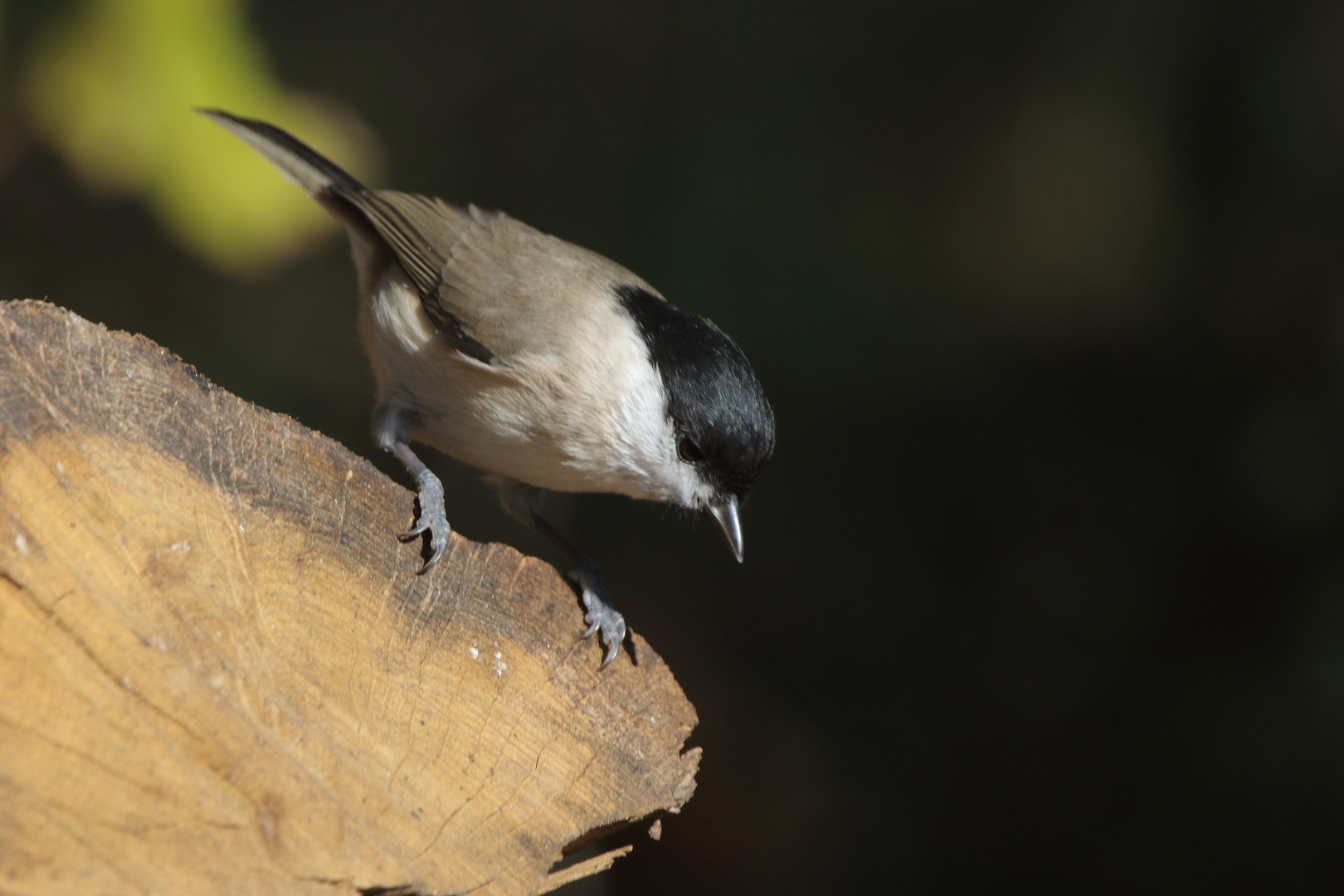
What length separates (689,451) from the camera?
72.3 inches

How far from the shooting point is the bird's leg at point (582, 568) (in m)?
1.42

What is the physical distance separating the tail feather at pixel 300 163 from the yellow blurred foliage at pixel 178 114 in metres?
0.21

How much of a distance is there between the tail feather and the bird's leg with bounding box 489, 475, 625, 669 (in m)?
0.73

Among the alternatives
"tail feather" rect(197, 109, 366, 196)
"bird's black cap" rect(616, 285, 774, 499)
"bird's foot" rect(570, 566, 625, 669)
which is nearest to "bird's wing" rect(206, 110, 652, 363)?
"tail feather" rect(197, 109, 366, 196)

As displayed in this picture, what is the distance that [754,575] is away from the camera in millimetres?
4152

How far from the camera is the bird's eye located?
1.83 meters

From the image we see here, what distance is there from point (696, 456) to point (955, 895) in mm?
2220

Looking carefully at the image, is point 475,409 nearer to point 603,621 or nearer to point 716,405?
point 716,405

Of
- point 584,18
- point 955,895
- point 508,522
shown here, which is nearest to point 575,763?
point 955,895

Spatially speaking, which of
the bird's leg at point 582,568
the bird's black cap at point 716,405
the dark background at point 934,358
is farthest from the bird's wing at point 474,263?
the dark background at point 934,358

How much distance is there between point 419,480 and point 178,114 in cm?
81

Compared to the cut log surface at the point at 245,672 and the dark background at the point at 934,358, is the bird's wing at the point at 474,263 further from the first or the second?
the dark background at the point at 934,358

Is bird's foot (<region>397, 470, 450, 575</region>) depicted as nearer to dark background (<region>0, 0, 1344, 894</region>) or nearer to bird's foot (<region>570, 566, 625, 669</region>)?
bird's foot (<region>570, 566, 625, 669</region>)

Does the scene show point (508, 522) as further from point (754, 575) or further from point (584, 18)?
point (584, 18)
